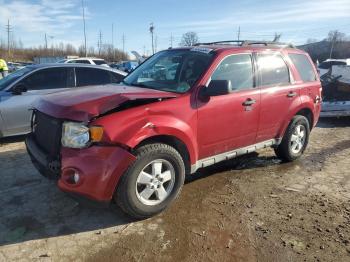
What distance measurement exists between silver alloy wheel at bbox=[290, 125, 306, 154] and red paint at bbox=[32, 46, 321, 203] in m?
0.39

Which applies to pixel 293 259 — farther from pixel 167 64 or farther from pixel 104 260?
pixel 167 64

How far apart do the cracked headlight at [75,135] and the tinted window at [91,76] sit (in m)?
4.33

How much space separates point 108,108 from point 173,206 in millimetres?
1488

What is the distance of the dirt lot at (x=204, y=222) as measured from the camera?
11.2 ft

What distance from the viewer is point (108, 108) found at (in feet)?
12.2

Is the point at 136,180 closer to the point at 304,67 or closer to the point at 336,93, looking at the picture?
the point at 304,67

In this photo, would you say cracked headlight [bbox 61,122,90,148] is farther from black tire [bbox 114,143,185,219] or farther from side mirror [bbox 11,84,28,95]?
side mirror [bbox 11,84,28,95]

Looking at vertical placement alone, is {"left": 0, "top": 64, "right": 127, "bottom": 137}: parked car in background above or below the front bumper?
above

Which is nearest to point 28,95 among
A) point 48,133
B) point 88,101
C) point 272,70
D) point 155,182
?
point 48,133

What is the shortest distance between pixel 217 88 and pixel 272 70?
157 centimetres

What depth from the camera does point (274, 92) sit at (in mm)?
5344

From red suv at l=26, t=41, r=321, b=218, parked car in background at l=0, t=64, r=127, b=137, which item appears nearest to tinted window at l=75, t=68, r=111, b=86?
parked car in background at l=0, t=64, r=127, b=137

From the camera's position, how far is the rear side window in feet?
19.6

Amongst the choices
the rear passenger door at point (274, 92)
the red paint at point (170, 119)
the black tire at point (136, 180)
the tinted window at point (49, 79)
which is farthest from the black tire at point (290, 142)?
the tinted window at point (49, 79)
